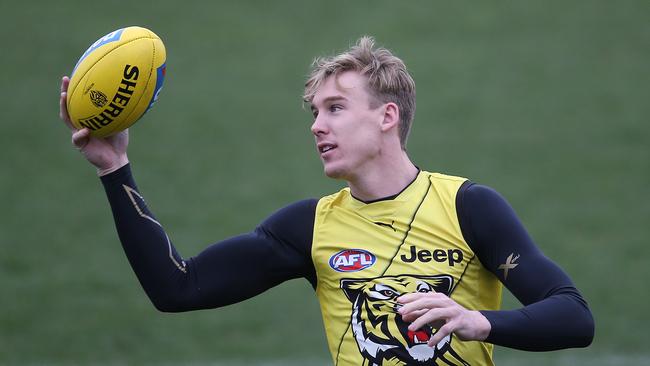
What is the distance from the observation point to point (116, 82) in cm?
430

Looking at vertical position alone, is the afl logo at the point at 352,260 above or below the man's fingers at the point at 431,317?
above

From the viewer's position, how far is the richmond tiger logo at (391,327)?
406cm

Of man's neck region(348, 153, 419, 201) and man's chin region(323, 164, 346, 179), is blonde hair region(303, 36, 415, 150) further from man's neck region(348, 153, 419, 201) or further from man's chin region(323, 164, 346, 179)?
man's chin region(323, 164, 346, 179)

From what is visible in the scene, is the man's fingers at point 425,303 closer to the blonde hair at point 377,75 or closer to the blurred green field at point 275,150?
the blonde hair at point 377,75

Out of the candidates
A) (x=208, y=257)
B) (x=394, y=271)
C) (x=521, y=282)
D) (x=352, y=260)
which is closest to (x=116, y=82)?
(x=208, y=257)

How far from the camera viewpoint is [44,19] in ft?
59.5

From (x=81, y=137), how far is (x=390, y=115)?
1.30 m

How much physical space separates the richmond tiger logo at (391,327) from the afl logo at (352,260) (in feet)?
0.20

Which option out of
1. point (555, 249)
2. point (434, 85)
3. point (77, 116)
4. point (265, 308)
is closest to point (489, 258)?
point (77, 116)

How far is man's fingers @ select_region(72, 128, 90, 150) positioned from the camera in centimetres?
419

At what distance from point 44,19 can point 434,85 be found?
275 inches

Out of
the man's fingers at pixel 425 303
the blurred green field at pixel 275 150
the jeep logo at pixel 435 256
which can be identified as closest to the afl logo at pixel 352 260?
the jeep logo at pixel 435 256

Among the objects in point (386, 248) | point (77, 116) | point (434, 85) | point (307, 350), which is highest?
point (434, 85)

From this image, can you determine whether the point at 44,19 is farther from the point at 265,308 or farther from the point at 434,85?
the point at 265,308
